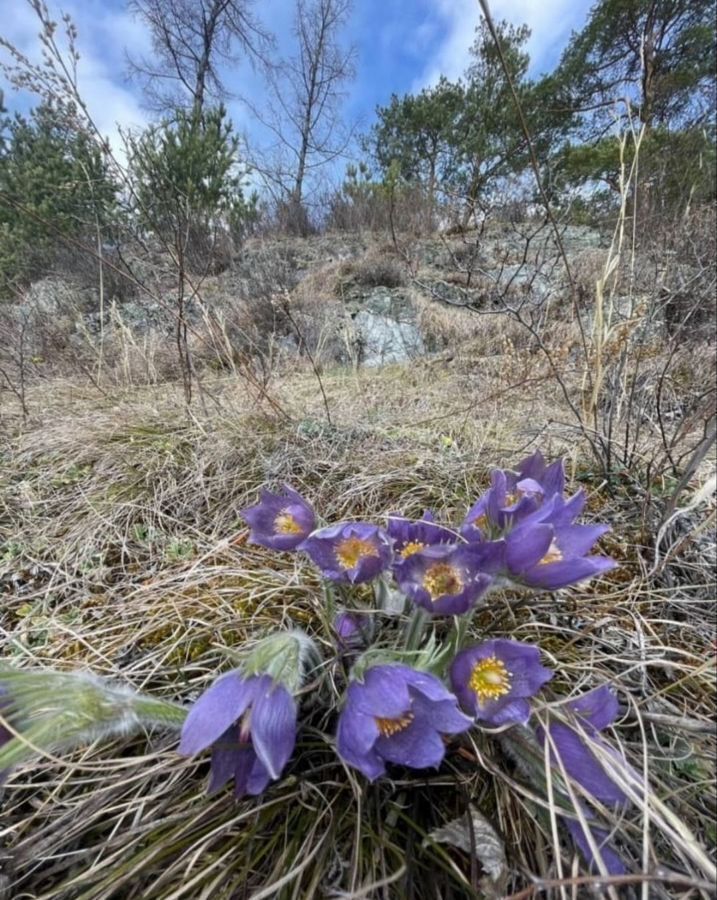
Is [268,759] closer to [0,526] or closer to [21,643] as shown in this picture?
[21,643]

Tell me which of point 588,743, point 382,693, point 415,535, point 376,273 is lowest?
point 588,743

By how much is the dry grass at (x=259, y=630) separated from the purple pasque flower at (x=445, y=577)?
0.18m

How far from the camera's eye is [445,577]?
465 millimetres

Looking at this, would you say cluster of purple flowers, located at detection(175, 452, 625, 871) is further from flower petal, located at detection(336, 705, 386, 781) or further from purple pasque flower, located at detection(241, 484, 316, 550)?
purple pasque flower, located at detection(241, 484, 316, 550)

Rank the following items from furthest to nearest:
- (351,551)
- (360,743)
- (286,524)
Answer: (286,524) < (351,551) < (360,743)

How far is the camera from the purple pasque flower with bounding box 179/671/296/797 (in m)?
0.41

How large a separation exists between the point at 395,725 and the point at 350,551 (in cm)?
18

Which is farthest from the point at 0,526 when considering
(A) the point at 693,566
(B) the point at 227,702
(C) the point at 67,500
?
(A) the point at 693,566

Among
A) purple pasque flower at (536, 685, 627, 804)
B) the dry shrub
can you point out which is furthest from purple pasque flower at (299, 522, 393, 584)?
the dry shrub

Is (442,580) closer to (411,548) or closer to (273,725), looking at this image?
(411,548)

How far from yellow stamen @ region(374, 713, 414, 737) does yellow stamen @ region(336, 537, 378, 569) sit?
155mm

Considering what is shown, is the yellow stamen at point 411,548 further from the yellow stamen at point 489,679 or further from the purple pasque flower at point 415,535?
the yellow stamen at point 489,679

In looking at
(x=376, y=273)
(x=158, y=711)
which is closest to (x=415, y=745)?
(x=158, y=711)

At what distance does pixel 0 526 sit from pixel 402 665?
3.62 feet
